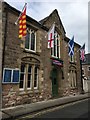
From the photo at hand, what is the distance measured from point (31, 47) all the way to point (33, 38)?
0.89m

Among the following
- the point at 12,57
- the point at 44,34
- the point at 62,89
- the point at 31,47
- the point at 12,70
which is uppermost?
the point at 44,34

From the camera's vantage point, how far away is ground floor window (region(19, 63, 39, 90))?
12180mm

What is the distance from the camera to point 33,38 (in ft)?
45.4

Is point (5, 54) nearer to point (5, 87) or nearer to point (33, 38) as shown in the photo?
point (5, 87)

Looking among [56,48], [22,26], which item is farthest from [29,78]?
[56,48]

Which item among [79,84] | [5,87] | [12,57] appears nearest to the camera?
[5,87]

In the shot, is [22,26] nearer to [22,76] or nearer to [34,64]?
[34,64]

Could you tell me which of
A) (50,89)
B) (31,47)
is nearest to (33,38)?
(31,47)

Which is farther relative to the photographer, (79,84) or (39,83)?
(79,84)

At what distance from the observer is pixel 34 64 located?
13.2m

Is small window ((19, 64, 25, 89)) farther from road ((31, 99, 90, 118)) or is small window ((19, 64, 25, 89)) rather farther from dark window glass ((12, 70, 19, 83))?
road ((31, 99, 90, 118))

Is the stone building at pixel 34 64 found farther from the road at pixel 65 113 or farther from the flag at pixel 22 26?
the road at pixel 65 113

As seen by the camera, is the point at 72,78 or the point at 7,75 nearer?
the point at 7,75

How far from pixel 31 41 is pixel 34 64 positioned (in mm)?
1949
